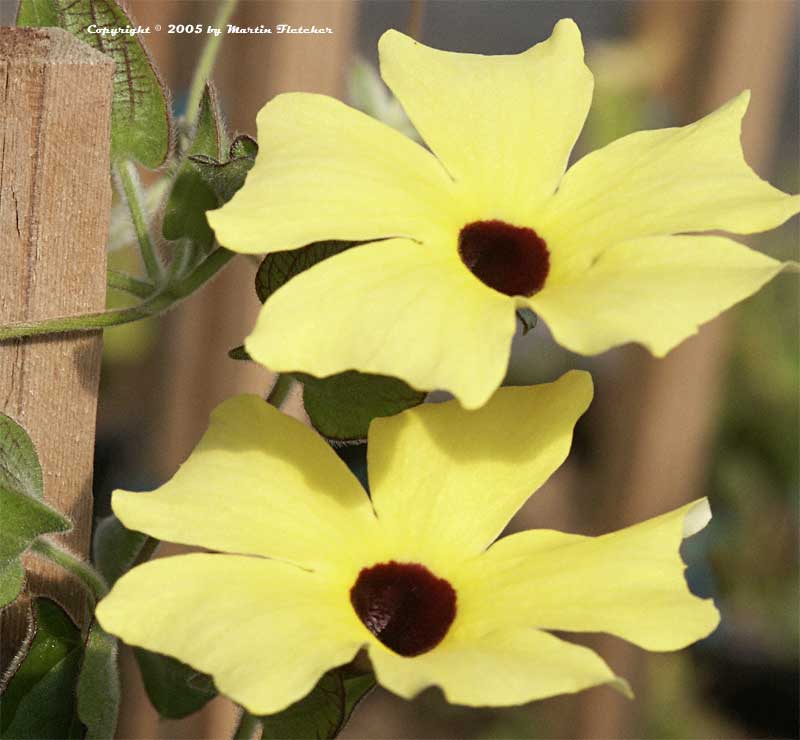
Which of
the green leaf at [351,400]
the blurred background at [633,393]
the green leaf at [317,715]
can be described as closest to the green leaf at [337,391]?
the green leaf at [351,400]

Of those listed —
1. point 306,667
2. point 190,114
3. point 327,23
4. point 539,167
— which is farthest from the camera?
point 327,23

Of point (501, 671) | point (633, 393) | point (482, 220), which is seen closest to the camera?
point (501, 671)

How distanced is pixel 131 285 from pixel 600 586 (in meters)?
0.27

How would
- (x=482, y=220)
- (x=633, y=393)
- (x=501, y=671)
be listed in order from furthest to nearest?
(x=633, y=393) < (x=482, y=220) < (x=501, y=671)

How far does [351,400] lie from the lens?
1.58 ft

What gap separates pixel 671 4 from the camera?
1.97 metres

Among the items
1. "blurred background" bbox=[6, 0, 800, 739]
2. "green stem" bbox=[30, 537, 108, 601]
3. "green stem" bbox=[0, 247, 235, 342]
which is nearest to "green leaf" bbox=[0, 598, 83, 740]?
"green stem" bbox=[30, 537, 108, 601]

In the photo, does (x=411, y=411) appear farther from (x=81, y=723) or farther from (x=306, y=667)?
(x=81, y=723)

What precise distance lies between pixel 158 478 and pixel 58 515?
59.4 inches

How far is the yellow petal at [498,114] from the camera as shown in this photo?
A: 18.2 inches

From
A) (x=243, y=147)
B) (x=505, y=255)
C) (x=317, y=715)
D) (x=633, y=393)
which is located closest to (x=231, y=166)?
(x=243, y=147)

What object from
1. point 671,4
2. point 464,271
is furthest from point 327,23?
point 464,271

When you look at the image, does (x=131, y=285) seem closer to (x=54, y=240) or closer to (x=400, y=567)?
(x=54, y=240)

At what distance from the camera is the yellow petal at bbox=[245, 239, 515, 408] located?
1.17 ft
